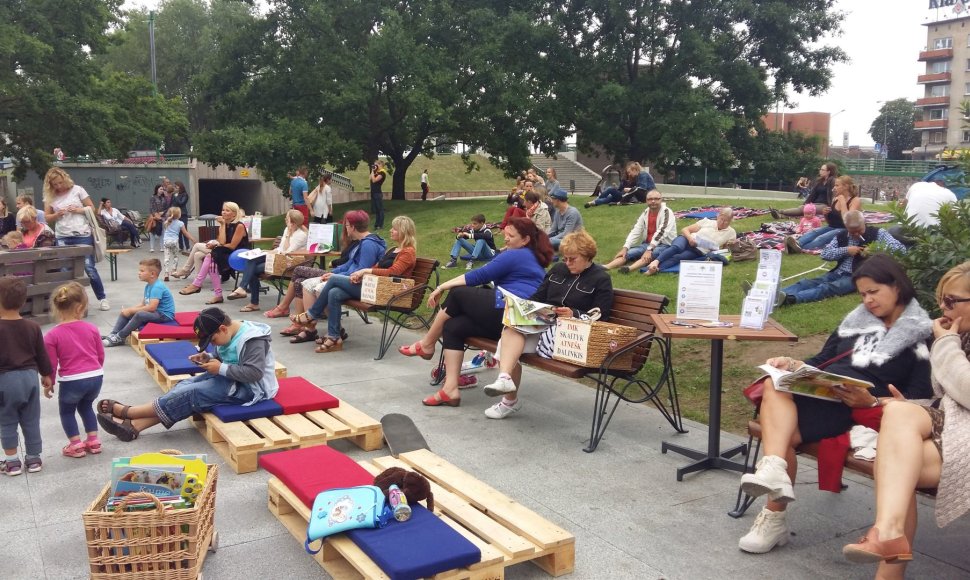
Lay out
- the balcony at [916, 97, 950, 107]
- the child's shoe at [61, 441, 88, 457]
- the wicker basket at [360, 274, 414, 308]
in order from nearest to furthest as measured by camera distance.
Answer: the child's shoe at [61, 441, 88, 457]
the wicker basket at [360, 274, 414, 308]
the balcony at [916, 97, 950, 107]

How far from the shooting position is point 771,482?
366 centimetres

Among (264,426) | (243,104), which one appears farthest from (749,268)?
(243,104)

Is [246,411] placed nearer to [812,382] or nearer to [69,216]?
[812,382]

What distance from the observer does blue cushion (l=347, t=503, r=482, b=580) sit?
10.5 feet

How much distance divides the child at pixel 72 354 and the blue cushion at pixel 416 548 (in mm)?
2506

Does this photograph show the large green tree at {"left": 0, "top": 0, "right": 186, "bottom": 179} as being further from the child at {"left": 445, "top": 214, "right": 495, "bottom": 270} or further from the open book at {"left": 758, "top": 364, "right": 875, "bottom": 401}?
the open book at {"left": 758, "top": 364, "right": 875, "bottom": 401}

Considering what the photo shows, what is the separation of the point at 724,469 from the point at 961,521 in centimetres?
128

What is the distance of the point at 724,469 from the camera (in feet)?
16.5

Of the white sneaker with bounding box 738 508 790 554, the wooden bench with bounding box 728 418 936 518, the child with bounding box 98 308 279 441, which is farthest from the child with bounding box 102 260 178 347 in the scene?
the white sneaker with bounding box 738 508 790 554

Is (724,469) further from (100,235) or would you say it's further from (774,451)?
(100,235)

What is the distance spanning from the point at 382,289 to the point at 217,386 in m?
2.94

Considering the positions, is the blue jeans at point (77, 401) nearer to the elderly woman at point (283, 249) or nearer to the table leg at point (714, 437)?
the table leg at point (714, 437)

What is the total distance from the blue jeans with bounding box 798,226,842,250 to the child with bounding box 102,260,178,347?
818 cm

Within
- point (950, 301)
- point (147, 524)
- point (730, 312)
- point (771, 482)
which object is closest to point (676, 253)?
point (730, 312)
